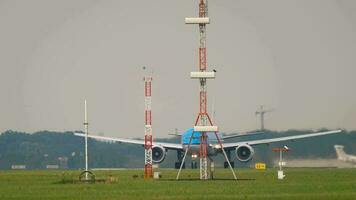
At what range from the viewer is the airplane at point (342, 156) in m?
120

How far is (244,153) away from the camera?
13662 centimetres

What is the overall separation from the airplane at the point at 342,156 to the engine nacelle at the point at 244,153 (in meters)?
14.9

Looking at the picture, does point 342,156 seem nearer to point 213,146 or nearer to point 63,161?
point 213,146

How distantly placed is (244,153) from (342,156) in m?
17.9

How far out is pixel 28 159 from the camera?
179 m

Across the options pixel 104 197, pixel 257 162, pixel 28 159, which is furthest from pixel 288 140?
pixel 104 197

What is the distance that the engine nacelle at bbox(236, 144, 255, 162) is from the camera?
13612cm

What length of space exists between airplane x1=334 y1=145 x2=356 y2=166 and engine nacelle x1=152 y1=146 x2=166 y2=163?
24.1 metres

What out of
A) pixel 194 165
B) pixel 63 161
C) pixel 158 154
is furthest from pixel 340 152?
pixel 63 161

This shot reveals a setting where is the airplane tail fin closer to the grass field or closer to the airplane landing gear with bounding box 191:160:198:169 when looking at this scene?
the airplane landing gear with bounding box 191:160:198:169

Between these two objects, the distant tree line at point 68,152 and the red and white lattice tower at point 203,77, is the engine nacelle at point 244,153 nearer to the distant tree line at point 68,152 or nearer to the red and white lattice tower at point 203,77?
the distant tree line at point 68,152

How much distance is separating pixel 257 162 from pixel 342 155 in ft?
56.6

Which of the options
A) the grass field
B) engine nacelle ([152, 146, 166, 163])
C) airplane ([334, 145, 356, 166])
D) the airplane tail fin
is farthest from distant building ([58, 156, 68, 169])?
the grass field

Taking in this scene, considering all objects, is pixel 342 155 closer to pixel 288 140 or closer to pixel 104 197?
pixel 288 140
